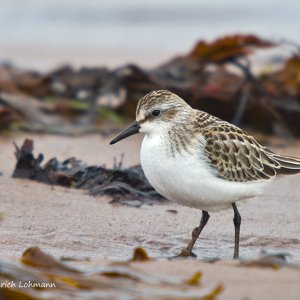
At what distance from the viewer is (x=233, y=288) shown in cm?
340

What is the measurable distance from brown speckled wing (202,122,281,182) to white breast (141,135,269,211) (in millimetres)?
97

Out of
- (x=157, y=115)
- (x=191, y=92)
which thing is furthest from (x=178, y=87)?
(x=157, y=115)

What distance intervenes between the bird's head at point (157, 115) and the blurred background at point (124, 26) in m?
7.47

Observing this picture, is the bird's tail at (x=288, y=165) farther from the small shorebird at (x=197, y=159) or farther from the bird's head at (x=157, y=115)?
the bird's head at (x=157, y=115)

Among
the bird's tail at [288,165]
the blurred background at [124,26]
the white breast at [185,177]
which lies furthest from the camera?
the blurred background at [124,26]

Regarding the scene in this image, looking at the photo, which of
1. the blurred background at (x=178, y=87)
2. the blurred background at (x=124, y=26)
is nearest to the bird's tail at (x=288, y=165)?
the blurred background at (x=178, y=87)

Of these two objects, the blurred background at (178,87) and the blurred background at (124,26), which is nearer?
the blurred background at (178,87)

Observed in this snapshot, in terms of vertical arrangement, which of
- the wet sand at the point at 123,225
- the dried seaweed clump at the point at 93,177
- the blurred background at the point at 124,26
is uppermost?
the blurred background at the point at 124,26

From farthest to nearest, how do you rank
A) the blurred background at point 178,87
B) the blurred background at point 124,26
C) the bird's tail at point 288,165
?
the blurred background at point 124,26
the blurred background at point 178,87
the bird's tail at point 288,165

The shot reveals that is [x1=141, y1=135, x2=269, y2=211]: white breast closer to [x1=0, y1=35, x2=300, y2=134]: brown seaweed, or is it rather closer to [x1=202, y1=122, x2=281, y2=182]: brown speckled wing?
[x1=202, y1=122, x2=281, y2=182]: brown speckled wing

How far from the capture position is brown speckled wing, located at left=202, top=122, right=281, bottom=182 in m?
4.83

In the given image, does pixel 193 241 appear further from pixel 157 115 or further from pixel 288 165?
pixel 288 165

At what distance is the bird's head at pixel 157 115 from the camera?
4883mm

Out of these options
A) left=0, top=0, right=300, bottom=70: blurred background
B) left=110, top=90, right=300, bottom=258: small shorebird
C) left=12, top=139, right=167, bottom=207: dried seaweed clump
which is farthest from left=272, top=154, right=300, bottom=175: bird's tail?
left=0, top=0, right=300, bottom=70: blurred background
